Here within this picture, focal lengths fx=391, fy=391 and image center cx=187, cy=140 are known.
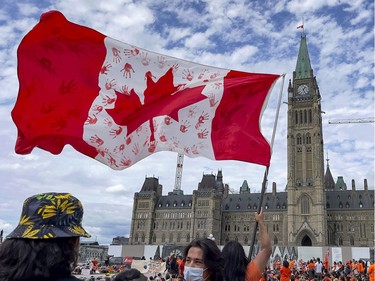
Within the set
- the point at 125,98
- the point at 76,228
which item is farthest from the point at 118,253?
the point at 76,228

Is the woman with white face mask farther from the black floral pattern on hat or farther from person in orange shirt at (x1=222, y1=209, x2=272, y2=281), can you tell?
the black floral pattern on hat

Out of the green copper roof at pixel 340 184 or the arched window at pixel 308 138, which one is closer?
the arched window at pixel 308 138

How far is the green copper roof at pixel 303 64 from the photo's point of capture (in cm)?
8962

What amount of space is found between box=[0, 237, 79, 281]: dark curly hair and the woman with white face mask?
1.46 metres

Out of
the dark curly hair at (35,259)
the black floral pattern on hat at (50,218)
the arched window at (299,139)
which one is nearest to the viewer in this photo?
the dark curly hair at (35,259)

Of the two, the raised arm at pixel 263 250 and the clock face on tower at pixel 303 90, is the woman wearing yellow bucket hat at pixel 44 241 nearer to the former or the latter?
the raised arm at pixel 263 250

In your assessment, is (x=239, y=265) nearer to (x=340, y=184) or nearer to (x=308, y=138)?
(x=308, y=138)

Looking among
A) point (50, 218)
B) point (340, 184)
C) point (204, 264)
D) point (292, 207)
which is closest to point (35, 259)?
point (50, 218)

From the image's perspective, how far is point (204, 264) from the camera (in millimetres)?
3273

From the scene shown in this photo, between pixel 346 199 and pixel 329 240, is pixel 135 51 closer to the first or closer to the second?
pixel 329 240

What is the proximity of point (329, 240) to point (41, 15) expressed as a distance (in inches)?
3214

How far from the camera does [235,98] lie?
6262 mm

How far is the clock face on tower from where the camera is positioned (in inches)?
3447

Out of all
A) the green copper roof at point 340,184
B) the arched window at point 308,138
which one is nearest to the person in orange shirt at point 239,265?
the arched window at point 308,138
